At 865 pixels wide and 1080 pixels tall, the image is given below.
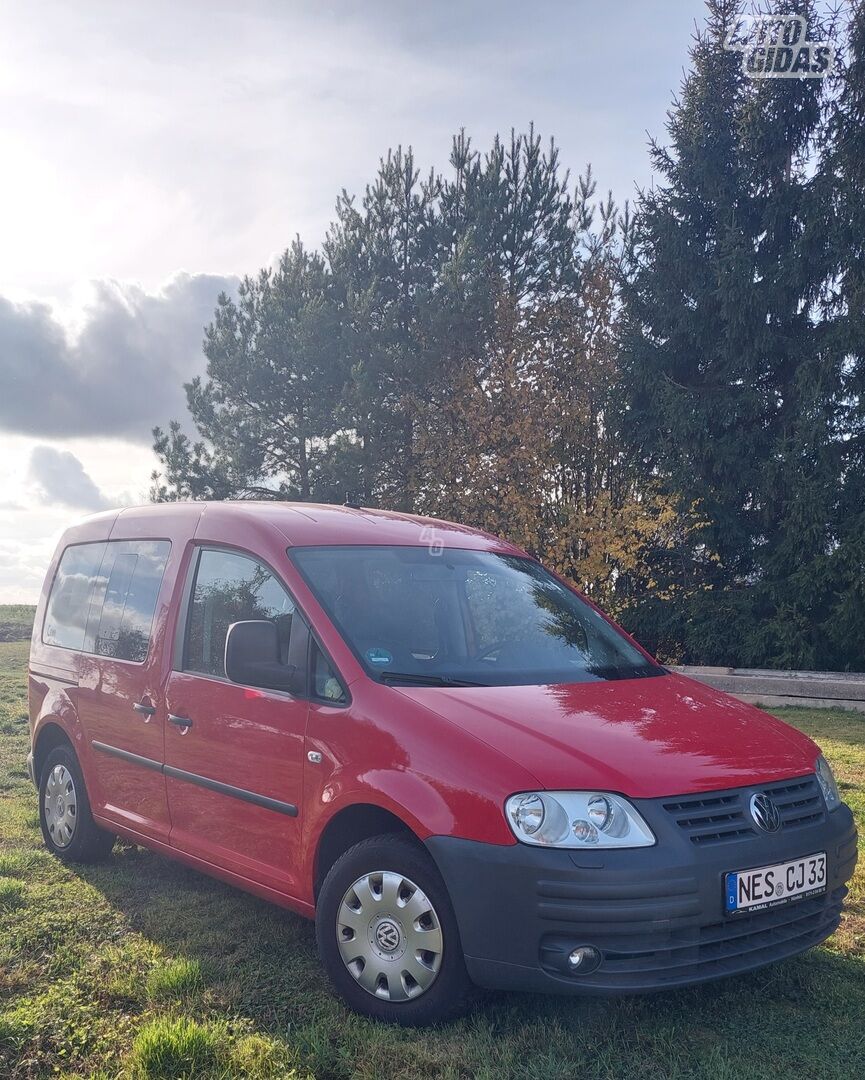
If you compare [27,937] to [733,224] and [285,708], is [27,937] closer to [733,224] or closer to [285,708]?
[285,708]

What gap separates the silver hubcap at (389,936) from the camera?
3436mm

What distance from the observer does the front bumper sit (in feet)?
10.4

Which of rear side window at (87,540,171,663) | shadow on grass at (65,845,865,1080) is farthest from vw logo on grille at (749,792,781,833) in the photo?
rear side window at (87,540,171,663)

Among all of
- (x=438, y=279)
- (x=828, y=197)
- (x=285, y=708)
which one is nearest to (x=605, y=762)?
(x=285, y=708)

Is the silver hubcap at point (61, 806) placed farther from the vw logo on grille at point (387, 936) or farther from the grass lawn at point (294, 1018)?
the vw logo on grille at point (387, 936)

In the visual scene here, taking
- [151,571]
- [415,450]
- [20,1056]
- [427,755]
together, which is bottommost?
[20,1056]

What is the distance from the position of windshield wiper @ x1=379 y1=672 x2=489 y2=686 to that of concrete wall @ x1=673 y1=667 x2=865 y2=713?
9.60 meters

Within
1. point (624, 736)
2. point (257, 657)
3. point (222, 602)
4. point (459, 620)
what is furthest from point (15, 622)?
point (624, 736)

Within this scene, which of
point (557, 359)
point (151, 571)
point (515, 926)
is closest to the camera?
point (515, 926)

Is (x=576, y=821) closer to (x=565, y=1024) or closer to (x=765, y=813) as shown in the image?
(x=765, y=813)

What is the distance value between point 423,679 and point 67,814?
297 cm

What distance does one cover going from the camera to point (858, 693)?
→ 40.4ft

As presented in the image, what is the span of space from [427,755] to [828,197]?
16.7m

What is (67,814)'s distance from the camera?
→ 581cm
